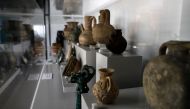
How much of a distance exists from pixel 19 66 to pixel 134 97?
9.11 ft

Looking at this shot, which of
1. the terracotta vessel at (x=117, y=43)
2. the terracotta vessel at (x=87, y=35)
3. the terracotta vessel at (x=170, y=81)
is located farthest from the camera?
the terracotta vessel at (x=87, y=35)

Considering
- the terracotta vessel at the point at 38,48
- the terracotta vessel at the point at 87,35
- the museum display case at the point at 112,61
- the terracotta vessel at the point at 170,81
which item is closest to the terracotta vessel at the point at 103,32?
the museum display case at the point at 112,61

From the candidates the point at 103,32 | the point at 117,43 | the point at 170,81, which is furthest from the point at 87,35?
the point at 170,81

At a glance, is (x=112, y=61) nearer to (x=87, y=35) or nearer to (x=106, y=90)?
(x=106, y=90)

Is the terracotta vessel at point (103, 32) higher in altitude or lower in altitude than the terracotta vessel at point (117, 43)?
higher

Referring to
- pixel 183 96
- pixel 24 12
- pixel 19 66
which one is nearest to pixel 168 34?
pixel 183 96

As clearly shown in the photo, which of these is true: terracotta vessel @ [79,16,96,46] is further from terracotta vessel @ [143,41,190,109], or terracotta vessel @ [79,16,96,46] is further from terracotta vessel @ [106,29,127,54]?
terracotta vessel @ [143,41,190,109]

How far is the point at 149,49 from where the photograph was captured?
0.99 m

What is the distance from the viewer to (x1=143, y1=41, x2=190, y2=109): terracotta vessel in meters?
0.39

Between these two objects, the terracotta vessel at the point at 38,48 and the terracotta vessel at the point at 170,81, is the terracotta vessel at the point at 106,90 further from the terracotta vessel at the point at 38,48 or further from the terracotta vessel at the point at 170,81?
the terracotta vessel at the point at 38,48

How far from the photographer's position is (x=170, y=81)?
41 cm

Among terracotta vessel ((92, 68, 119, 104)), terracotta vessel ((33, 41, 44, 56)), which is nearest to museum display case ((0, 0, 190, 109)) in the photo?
terracotta vessel ((92, 68, 119, 104))

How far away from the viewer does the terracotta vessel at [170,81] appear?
392 mm

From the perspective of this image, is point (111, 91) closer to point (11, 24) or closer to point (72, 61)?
point (72, 61)
